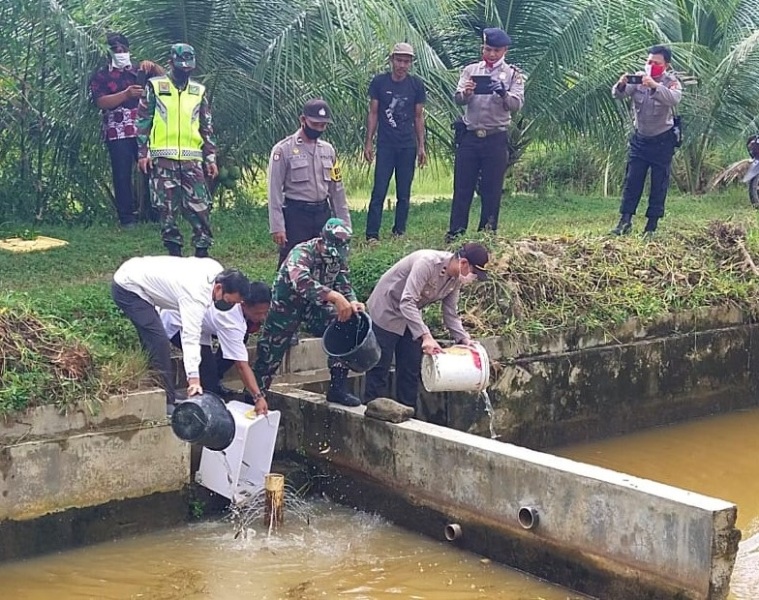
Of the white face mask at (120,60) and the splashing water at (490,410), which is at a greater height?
the white face mask at (120,60)

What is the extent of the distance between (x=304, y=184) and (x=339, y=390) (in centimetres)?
175

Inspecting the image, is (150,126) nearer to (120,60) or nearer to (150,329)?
(120,60)

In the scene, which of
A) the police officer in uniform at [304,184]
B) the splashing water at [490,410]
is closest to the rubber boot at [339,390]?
the splashing water at [490,410]

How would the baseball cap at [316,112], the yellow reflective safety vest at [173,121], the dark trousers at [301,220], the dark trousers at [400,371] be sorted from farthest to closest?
the yellow reflective safety vest at [173,121]
the dark trousers at [301,220]
the baseball cap at [316,112]
the dark trousers at [400,371]

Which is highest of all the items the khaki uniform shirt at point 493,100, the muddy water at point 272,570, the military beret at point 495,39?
the military beret at point 495,39

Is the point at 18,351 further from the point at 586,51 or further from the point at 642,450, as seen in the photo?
the point at 586,51

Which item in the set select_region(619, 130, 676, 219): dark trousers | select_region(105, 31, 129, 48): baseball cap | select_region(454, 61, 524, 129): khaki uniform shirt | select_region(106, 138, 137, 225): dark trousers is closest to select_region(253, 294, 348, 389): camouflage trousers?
select_region(454, 61, 524, 129): khaki uniform shirt

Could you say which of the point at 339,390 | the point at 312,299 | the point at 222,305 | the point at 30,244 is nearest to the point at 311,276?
the point at 312,299

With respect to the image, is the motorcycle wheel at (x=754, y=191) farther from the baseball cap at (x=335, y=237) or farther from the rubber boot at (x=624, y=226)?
the baseball cap at (x=335, y=237)

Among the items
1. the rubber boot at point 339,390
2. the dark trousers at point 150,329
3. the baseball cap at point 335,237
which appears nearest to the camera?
the dark trousers at point 150,329

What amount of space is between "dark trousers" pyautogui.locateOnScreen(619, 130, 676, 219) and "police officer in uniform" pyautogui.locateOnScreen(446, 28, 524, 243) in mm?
1381

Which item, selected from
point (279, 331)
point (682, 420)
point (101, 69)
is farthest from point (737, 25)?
point (279, 331)

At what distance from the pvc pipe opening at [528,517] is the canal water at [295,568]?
0.30 m

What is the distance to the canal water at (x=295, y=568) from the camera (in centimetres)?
627
